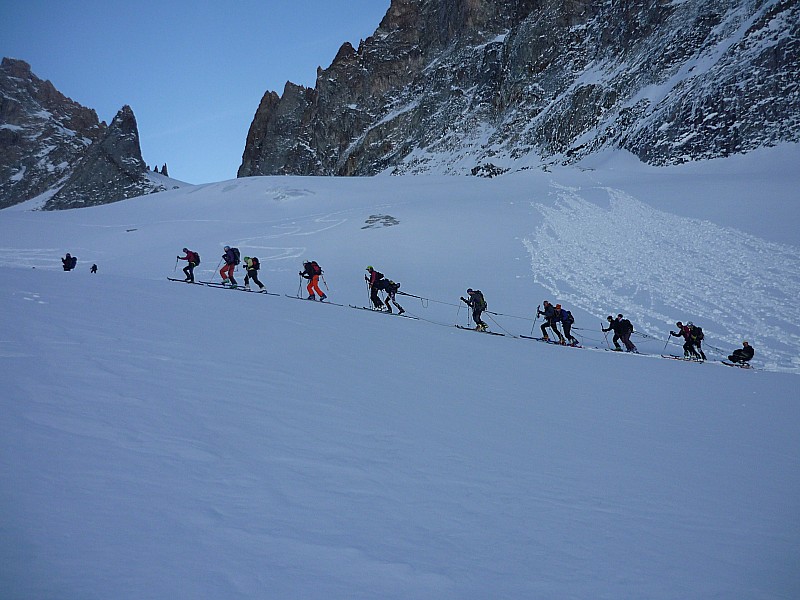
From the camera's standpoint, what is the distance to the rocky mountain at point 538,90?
49.1 metres

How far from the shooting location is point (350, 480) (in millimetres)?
3828

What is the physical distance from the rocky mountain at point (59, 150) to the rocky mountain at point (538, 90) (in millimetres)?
32075

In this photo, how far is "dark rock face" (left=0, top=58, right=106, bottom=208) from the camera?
149625 mm

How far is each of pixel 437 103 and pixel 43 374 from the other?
346ft

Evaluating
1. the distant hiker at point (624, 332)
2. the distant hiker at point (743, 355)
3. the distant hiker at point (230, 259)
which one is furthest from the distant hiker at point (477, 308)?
the distant hiker at point (230, 259)

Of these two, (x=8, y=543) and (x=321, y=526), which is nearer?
(x=8, y=543)

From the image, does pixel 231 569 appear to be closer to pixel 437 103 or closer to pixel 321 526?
pixel 321 526

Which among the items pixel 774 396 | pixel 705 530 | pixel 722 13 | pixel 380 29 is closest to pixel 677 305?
pixel 774 396

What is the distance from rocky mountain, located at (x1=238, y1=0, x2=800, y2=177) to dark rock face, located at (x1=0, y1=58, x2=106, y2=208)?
5656 cm

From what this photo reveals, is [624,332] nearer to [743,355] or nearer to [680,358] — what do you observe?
[680,358]

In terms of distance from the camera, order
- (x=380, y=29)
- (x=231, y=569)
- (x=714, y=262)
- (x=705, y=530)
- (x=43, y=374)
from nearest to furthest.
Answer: (x=231, y=569) → (x=705, y=530) → (x=43, y=374) → (x=714, y=262) → (x=380, y=29)

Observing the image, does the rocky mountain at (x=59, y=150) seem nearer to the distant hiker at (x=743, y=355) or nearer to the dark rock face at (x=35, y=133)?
the dark rock face at (x=35, y=133)

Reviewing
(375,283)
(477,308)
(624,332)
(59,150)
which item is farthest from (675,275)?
(59,150)

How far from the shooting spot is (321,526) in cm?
312
